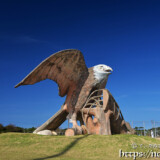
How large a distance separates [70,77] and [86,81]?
1.18 m

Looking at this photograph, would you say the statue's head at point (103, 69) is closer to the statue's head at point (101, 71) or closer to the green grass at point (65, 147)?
the statue's head at point (101, 71)

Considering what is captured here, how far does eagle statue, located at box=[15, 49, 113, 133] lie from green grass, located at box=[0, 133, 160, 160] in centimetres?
265

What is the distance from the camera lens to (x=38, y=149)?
7.69m

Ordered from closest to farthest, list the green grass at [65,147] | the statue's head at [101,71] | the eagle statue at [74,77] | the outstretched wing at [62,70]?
the green grass at [65,147], the outstretched wing at [62,70], the eagle statue at [74,77], the statue's head at [101,71]

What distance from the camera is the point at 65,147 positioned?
25.9 feet

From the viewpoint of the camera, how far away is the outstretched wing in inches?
365

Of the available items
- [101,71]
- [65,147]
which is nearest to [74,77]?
[101,71]

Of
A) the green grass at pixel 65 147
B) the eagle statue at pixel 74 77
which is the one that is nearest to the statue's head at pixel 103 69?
the eagle statue at pixel 74 77

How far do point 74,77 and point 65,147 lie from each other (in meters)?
4.81

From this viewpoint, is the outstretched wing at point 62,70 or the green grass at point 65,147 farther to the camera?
the outstretched wing at point 62,70

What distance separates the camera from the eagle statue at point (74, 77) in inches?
417

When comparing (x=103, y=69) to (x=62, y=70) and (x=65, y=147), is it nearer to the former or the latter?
(x=62, y=70)

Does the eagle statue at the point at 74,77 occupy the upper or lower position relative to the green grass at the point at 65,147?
upper

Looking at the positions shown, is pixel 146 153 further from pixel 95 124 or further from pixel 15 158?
pixel 15 158
